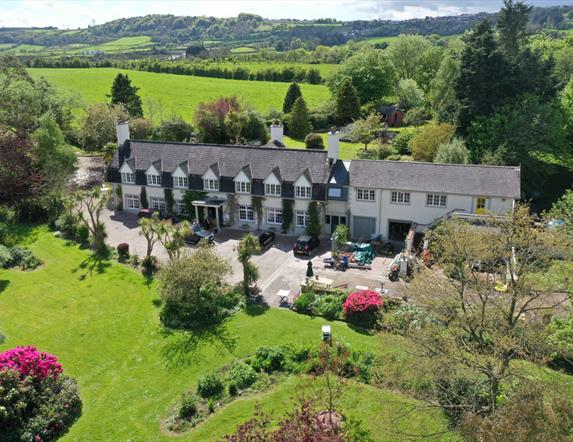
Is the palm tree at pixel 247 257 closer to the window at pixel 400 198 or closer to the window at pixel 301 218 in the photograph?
the window at pixel 301 218

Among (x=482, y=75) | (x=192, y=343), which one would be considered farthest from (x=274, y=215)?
(x=482, y=75)

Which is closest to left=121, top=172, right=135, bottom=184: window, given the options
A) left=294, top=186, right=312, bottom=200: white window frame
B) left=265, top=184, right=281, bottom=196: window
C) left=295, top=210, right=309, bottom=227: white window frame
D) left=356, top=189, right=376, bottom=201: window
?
left=265, top=184, right=281, bottom=196: window

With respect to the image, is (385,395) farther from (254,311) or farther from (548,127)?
(548,127)

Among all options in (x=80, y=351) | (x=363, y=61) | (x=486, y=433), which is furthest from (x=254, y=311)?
(x=363, y=61)

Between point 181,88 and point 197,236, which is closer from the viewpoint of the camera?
point 197,236

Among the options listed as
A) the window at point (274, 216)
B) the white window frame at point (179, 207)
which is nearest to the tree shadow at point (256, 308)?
the window at point (274, 216)

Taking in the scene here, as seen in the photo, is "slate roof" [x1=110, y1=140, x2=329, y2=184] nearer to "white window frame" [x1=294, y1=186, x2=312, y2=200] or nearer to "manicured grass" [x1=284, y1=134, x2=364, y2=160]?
"white window frame" [x1=294, y1=186, x2=312, y2=200]

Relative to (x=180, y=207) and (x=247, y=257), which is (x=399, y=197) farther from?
(x=180, y=207)
